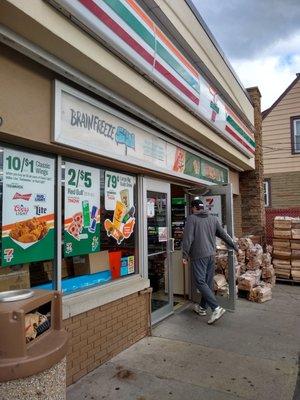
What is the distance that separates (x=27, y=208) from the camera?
11.9 ft

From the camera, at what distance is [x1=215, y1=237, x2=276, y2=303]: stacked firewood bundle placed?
7.54 metres

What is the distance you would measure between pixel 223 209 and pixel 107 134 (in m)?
4.06

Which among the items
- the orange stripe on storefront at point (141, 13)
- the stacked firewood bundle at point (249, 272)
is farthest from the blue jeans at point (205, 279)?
the orange stripe on storefront at point (141, 13)

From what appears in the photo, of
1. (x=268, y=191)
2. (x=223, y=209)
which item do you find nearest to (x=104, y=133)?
(x=223, y=209)

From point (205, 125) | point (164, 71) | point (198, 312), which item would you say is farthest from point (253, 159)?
point (164, 71)

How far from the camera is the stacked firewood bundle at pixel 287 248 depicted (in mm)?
9477

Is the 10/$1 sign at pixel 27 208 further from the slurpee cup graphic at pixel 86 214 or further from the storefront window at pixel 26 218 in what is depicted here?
the slurpee cup graphic at pixel 86 214

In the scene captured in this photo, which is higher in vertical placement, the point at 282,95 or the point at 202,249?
the point at 282,95

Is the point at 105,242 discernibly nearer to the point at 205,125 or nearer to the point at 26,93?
the point at 26,93

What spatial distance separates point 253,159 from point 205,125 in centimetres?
459

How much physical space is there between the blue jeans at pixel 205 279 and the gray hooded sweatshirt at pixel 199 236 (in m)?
0.11

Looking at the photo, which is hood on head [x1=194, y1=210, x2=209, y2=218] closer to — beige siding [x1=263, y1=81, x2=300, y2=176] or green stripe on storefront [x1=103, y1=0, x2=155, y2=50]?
green stripe on storefront [x1=103, y1=0, x2=155, y2=50]

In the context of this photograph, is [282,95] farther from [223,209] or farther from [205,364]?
[205,364]

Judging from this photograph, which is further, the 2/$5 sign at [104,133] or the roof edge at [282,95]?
the roof edge at [282,95]
